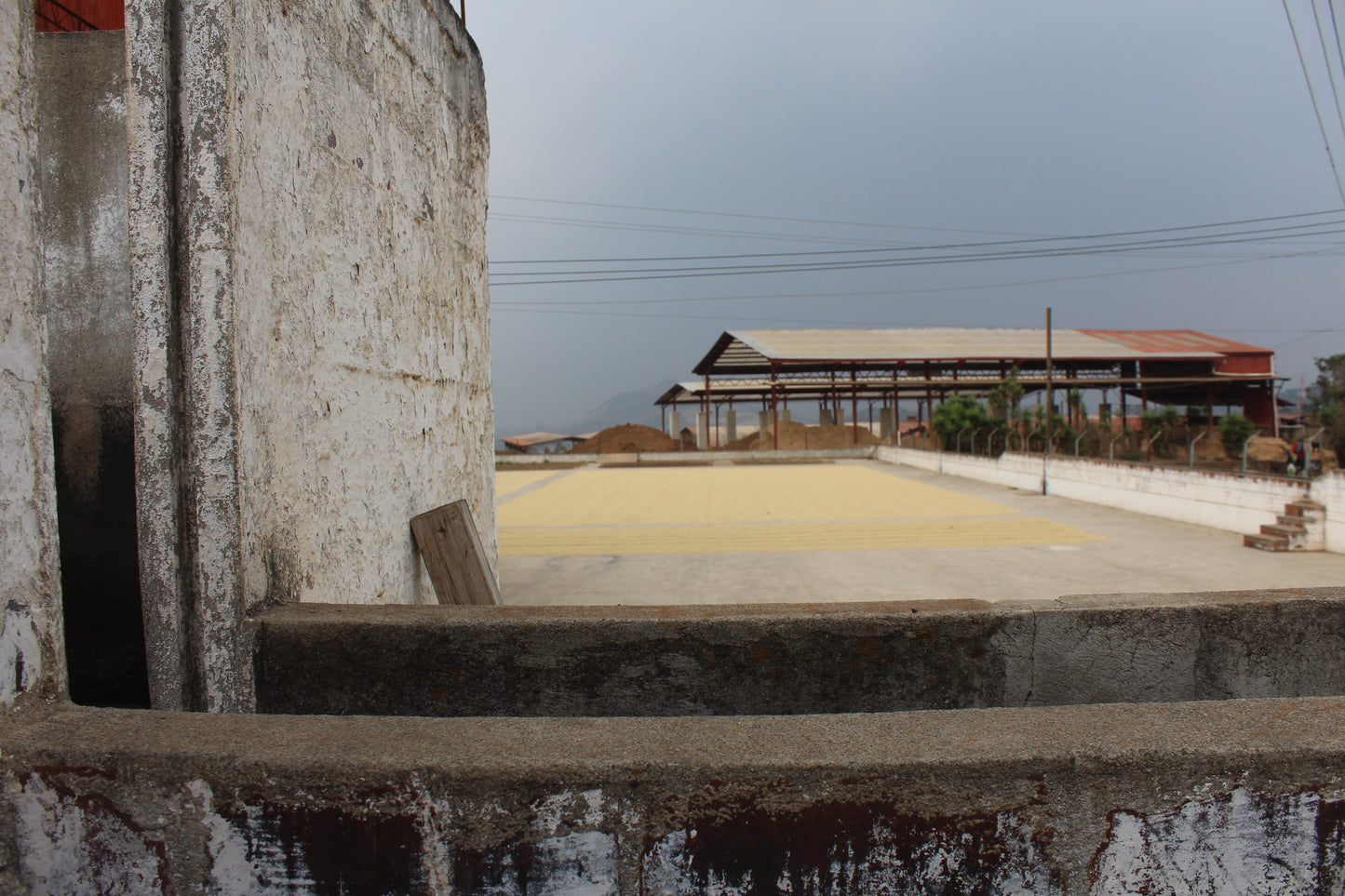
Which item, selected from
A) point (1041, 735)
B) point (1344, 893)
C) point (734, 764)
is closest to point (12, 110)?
point (734, 764)

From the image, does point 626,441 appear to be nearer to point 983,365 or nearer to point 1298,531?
point 983,365

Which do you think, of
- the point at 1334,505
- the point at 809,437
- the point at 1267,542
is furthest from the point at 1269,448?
the point at 1267,542

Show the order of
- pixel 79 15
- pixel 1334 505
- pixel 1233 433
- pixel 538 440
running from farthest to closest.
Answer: pixel 538 440 < pixel 1233 433 < pixel 1334 505 < pixel 79 15

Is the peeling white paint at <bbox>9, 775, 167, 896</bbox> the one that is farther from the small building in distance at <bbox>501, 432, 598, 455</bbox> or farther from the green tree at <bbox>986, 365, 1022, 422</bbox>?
the small building in distance at <bbox>501, 432, 598, 455</bbox>

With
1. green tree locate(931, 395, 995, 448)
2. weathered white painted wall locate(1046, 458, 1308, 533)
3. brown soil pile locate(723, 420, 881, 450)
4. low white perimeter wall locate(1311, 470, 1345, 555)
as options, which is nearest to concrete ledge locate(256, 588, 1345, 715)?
low white perimeter wall locate(1311, 470, 1345, 555)

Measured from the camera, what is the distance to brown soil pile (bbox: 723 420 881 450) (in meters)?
34.5

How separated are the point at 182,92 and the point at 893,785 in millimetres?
3055

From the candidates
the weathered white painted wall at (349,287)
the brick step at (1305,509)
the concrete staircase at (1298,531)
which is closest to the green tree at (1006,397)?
the brick step at (1305,509)

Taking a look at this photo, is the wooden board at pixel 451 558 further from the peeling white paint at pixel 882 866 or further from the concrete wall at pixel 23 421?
the peeling white paint at pixel 882 866

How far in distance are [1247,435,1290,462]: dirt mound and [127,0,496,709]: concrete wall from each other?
33288 mm

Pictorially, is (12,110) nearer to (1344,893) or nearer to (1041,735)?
(1041,735)

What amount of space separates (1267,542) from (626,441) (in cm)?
3052

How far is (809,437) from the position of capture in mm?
34844

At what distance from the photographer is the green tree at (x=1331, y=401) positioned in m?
26.7
